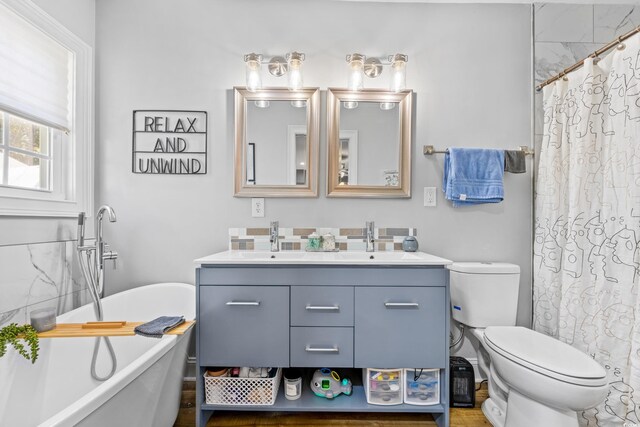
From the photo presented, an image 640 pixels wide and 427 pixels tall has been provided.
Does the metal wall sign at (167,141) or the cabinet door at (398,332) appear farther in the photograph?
the metal wall sign at (167,141)

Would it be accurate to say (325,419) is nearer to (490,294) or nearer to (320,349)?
(320,349)

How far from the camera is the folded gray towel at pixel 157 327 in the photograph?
130cm

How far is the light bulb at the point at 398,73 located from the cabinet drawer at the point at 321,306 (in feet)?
4.35

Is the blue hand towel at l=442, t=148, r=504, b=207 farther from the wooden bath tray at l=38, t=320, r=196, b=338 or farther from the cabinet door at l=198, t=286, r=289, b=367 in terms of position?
the wooden bath tray at l=38, t=320, r=196, b=338

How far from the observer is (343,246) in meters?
1.98

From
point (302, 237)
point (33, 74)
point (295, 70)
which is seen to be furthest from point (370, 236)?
point (33, 74)

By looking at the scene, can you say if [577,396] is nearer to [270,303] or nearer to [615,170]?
[615,170]

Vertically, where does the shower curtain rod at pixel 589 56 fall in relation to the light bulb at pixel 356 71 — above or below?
below

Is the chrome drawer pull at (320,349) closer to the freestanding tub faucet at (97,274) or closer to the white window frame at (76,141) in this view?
the freestanding tub faucet at (97,274)

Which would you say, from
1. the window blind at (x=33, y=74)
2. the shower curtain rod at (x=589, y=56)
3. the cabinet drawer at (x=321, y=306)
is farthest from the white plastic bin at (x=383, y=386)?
the window blind at (x=33, y=74)

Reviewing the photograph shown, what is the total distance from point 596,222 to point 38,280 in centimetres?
295

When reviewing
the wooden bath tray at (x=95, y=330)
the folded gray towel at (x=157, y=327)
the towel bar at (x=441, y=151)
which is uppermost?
the towel bar at (x=441, y=151)

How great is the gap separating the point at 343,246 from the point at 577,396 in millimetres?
1301

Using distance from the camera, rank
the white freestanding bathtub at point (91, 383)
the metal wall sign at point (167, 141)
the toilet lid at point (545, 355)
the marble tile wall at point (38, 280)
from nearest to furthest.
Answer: the white freestanding bathtub at point (91, 383) < the toilet lid at point (545, 355) < the marble tile wall at point (38, 280) < the metal wall sign at point (167, 141)
